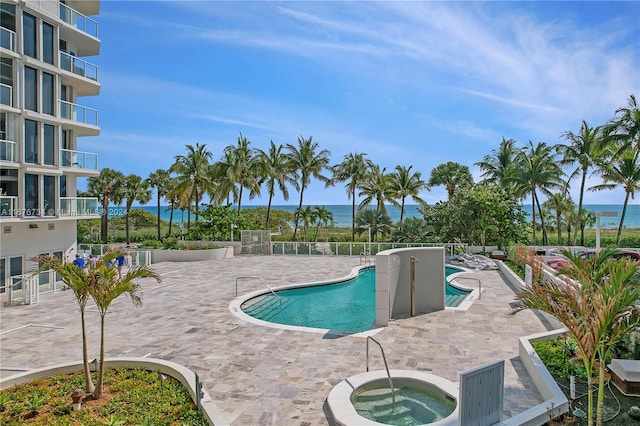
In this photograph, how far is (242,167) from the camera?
102 ft

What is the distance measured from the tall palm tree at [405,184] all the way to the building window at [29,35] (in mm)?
25066

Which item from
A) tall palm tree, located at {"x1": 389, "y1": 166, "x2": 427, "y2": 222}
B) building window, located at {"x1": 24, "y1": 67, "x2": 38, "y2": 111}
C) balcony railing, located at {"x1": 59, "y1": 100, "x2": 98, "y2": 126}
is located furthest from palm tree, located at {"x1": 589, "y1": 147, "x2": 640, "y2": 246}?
building window, located at {"x1": 24, "y1": 67, "x2": 38, "y2": 111}

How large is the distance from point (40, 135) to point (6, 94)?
1.87 meters

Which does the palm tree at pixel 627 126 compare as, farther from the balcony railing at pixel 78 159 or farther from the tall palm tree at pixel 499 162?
the balcony railing at pixel 78 159

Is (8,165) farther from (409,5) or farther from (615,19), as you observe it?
(615,19)

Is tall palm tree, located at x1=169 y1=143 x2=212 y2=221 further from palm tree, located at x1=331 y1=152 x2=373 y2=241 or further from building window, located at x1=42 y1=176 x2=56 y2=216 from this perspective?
building window, located at x1=42 y1=176 x2=56 y2=216

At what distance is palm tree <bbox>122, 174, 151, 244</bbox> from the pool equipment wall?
34.0m

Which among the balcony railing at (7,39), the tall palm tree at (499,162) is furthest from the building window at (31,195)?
the tall palm tree at (499,162)

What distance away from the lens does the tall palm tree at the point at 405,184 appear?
33.5 metres

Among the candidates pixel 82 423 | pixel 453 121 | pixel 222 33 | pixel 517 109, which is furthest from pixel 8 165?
pixel 453 121

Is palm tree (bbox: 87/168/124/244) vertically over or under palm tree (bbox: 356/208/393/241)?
over

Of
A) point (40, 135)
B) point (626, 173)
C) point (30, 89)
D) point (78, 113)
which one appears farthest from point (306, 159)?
point (626, 173)

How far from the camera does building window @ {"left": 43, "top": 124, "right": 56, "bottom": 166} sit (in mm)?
16641

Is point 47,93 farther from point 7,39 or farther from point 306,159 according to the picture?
point 306,159
